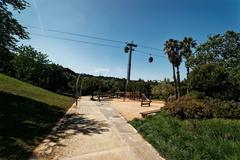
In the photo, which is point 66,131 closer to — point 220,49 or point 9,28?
point 9,28

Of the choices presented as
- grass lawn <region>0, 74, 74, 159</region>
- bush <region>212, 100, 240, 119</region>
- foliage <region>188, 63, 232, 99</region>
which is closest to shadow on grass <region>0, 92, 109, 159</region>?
grass lawn <region>0, 74, 74, 159</region>

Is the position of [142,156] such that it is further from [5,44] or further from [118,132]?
[5,44]

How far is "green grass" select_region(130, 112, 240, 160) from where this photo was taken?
270 inches

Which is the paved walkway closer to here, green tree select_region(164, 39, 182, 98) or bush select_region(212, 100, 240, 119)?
bush select_region(212, 100, 240, 119)

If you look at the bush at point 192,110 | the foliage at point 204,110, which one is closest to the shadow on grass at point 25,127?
the bush at point 192,110

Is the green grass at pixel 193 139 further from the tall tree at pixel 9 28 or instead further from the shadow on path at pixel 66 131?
the tall tree at pixel 9 28

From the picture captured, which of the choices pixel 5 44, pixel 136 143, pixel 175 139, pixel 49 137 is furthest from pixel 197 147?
pixel 5 44

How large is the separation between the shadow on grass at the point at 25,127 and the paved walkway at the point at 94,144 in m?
0.04

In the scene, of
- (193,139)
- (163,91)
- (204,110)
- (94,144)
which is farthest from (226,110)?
(163,91)

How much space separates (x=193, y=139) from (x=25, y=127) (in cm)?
622

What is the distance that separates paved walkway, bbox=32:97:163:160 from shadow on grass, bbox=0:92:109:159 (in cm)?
4

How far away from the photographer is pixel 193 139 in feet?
27.7

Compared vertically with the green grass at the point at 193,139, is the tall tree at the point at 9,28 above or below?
above

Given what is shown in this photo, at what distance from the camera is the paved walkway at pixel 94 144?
7527 mm
